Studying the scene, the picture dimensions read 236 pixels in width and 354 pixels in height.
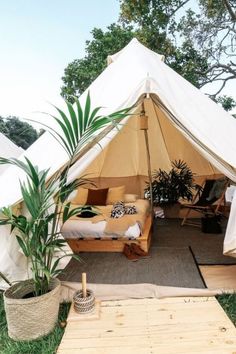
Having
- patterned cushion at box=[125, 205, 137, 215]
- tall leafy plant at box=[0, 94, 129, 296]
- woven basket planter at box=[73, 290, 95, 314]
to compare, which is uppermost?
tall leafy plant at box=[0, 94, 129, 296]

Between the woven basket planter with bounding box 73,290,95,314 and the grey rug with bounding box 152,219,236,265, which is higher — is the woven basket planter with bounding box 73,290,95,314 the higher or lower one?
the higher one

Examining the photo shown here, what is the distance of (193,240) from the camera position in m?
4.18

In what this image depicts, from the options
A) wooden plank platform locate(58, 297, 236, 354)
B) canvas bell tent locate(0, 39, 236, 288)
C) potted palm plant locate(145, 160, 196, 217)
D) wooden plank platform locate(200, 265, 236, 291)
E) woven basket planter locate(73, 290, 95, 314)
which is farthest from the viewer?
potted palm plant locate(145, 160, 196, 217)

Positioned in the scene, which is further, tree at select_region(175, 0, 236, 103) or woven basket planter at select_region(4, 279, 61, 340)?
tree at select_region(175, 0, 236, 103)

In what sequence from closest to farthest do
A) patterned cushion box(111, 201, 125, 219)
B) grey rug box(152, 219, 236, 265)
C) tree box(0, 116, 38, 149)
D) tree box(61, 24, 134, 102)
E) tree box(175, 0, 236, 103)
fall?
grey rug box(152, 219, 236, 265), patterned cushion box(111, 201, 125, 219), tree box(175, 0, 236, 103), tree box(61, 24, 134, 102), tree box(0, 116, 38, 149)

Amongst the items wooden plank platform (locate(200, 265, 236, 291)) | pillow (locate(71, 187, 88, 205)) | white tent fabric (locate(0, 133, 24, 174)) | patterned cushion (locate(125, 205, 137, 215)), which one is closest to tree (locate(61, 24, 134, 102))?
white tent fabric (locate(0, 133, 24, 174))

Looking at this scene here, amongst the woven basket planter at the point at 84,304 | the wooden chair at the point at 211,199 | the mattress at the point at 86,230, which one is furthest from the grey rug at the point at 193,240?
the woven basket planter at the point at 84,304

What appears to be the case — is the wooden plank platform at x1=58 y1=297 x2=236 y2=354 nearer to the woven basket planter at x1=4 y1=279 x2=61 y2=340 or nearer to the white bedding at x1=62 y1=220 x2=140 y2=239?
the woven basket planter at x1=4 y1=279 x2=61 y2=340

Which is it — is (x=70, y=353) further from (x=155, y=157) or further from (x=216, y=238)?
(x=155, y=157)

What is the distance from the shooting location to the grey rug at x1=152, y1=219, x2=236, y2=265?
3442 mm

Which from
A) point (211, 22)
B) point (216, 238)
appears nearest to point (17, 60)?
point (211, 22)

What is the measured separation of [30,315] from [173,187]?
398 centimetres

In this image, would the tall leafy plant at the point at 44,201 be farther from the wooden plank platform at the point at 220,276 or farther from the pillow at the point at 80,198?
the pillow at the point at 80,198

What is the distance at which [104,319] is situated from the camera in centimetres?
231
